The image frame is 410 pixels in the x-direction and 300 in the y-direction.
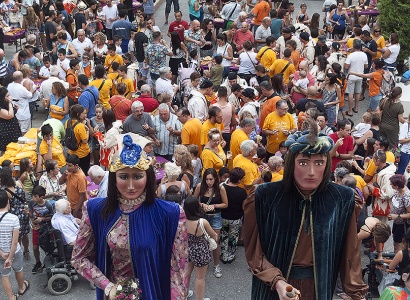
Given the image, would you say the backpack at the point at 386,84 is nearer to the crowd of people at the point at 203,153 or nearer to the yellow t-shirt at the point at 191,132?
the crowd of people at the point at 203,153

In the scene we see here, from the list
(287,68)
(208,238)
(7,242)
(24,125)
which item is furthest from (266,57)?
(7,242)

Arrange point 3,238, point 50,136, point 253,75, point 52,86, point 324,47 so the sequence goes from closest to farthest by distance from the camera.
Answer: point 3,238, point 50,136, point 52,86, point 253,75, point 324,47

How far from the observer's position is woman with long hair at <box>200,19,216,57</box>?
1528 centimetres

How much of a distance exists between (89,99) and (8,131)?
143cm

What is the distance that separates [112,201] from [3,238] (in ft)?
10.9

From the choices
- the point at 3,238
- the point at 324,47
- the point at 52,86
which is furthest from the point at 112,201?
the point at 324,47

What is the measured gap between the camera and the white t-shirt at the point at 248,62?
13.1 metres

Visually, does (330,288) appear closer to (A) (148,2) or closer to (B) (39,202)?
(B) (39,202)

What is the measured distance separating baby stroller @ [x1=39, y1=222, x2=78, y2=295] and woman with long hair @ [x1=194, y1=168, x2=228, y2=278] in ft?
5.74

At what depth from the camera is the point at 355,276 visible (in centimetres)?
395

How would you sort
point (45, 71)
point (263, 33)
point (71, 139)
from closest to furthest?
point (71, 139) < point (45, 71) < point (263, 33)

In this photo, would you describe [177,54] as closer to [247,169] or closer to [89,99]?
[89,99]

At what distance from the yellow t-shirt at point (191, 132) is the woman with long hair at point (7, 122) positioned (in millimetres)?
2937

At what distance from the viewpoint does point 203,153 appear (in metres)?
8.99
